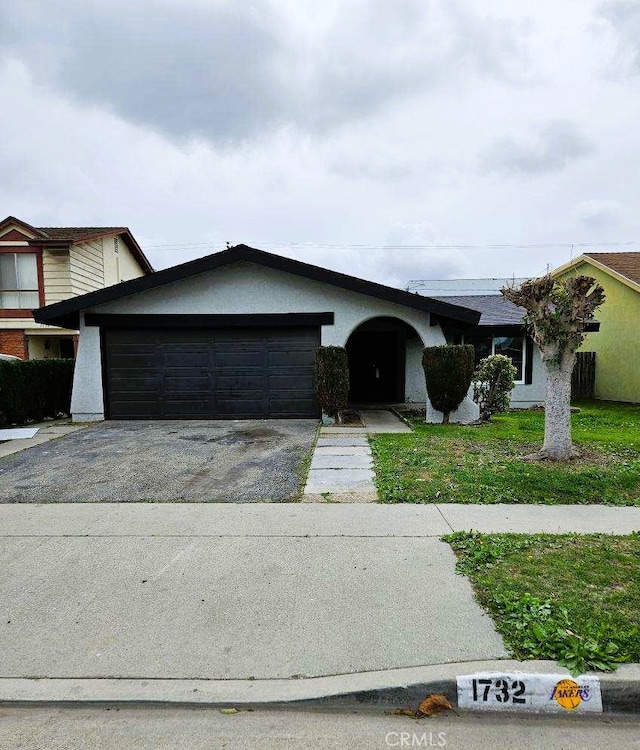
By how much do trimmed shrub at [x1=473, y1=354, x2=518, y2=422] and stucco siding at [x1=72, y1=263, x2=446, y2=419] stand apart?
2864mm

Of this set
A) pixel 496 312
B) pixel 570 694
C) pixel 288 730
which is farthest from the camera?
pixel 496 312

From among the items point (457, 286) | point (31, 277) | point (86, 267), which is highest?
point (457, 286)

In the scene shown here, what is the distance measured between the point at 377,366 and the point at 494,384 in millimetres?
4962

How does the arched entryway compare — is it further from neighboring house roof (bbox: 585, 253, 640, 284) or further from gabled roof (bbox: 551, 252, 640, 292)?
neighboring house roof (bbox: 585, 253, 640, 284)

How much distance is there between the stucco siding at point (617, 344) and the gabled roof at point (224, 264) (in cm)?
803

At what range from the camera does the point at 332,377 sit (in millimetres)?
10703

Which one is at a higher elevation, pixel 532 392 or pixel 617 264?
pixel 617 264

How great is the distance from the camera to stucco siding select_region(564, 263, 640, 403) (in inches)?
605

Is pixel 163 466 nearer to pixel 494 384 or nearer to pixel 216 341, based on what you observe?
pixel 216 341

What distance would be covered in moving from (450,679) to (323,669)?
67 centimetres

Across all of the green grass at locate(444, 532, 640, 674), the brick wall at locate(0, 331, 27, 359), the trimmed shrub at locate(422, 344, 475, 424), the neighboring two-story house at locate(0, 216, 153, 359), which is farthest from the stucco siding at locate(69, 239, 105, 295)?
the green grass at locate(444, 532, 640, 674)

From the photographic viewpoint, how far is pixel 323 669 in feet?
8.28

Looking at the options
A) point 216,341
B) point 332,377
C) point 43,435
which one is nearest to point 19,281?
point 43,435

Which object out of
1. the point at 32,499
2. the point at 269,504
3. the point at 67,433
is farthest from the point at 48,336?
the point at 269,504
